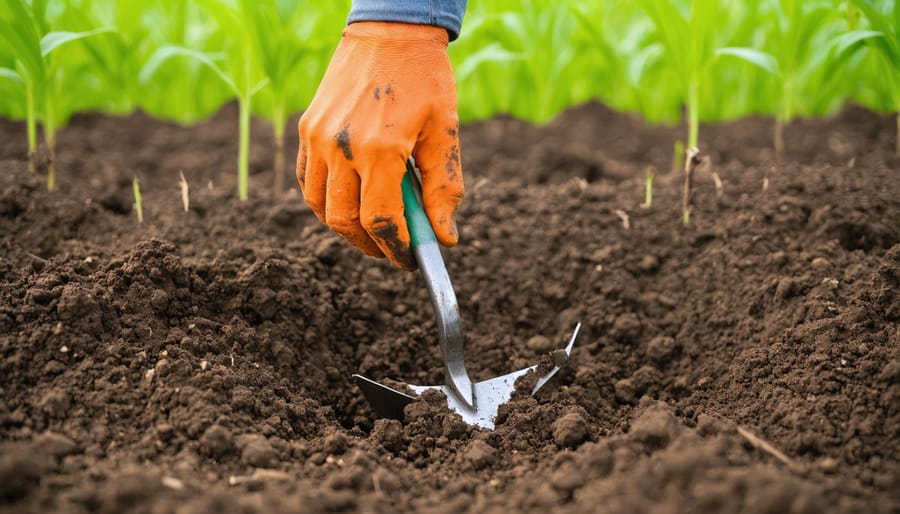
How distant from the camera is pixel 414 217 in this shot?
173cm

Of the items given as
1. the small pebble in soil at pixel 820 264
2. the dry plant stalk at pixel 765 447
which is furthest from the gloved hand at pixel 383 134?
the small pebble in soil at pixel 820 264

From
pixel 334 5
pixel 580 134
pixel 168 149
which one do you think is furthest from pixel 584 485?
pixel 168 149

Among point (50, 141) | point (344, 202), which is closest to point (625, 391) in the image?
point (344, 202)

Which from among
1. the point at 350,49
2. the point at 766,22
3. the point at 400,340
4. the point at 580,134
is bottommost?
the point at 400,340

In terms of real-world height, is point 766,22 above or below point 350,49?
above

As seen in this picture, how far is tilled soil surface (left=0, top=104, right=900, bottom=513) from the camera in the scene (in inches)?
53.1

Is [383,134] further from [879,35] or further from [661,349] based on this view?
[879,35]

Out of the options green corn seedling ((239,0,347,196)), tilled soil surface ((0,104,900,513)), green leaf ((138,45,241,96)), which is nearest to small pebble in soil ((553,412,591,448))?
tilled soil surface ((0,104,900,513))

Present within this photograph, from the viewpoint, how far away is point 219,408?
61.6 inches

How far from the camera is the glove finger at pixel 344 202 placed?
5.46 ft

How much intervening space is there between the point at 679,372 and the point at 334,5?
1.89 metres

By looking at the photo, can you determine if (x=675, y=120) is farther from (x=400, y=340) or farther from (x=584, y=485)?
(x=584, y=485)

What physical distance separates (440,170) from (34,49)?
5.28 ft

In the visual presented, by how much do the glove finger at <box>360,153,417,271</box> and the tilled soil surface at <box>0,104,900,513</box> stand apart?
0.43 metres
